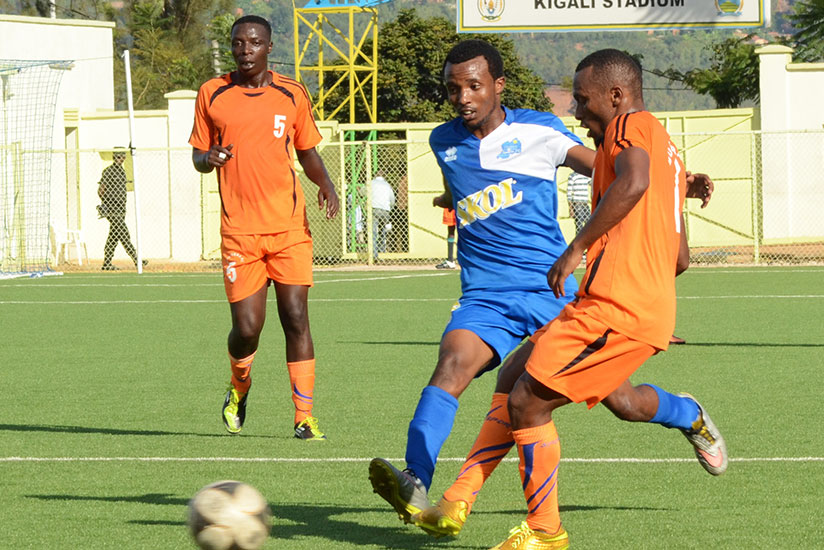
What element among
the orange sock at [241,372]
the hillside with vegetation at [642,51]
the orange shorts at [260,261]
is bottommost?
the orange sock at [241,372]

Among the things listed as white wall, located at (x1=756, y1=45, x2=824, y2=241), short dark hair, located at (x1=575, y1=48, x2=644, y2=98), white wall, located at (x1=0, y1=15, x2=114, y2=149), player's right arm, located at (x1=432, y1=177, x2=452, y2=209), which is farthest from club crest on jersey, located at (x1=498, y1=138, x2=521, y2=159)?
white wall, located at (x1=0, y1=15, x2=114, y2=149)

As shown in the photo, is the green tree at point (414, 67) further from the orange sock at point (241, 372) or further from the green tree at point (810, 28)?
the orange sock at point (241, 372)

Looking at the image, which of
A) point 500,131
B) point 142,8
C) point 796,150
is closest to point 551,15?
point 796,150

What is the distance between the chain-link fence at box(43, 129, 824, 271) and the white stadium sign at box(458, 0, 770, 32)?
94.5 inches

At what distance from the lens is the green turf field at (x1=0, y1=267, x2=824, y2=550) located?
520 cm

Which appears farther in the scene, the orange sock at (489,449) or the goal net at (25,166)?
the goal net at (25,166)

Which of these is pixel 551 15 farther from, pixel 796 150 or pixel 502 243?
pixel 502 243

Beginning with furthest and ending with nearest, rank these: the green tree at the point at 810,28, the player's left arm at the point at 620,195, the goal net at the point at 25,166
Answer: the green tree at the point at 810,28 → the goal net at the point at 25,166 → the player's left arm at the point at 620,195

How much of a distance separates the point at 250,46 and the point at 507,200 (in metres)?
2.29

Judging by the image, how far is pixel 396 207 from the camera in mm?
27984

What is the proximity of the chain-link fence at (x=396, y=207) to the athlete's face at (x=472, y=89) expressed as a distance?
67.0ft

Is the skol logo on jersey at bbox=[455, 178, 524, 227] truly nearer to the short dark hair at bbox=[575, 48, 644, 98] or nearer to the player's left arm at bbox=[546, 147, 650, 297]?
the short dark hair at bbox=[575, 48, 644, 98]

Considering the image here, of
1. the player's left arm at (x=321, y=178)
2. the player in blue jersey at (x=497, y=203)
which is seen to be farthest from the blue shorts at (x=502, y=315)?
the player's left arm at (x=321, y=178)

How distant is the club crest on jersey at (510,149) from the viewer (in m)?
5.50
